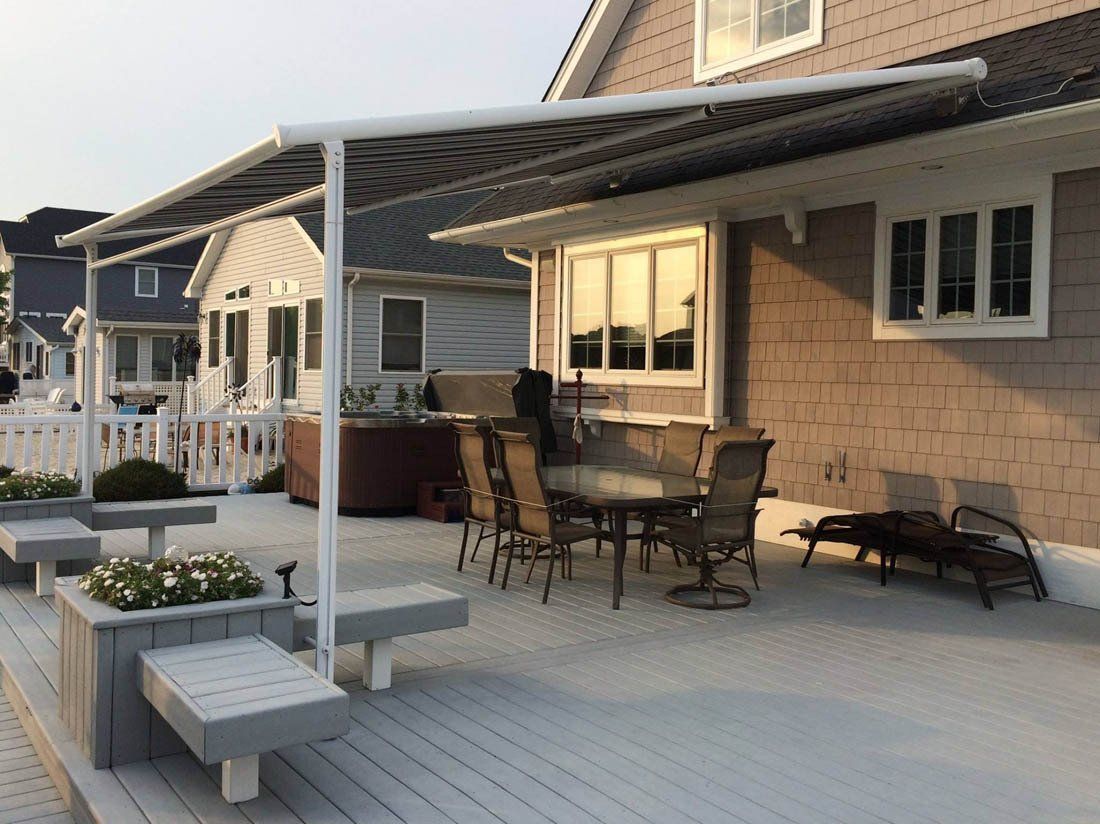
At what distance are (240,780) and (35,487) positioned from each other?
4.55m

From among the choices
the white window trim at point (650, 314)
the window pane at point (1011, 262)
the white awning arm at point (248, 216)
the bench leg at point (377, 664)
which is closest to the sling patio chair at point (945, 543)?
the window pane at point (1011, 262)

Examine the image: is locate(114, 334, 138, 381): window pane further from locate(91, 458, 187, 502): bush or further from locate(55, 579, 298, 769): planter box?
locate(55, 579, 298, 769): planter box

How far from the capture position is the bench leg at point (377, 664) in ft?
14.3

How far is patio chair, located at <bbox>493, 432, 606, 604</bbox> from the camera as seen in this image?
6066 mm

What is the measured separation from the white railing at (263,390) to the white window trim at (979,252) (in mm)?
12413

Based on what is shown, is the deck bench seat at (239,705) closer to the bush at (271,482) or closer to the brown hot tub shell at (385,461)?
the brown hot tub shell at (385,461)

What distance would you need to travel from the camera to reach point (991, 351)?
21.8ft

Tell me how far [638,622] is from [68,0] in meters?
11.1

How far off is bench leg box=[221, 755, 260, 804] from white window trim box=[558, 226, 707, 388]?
239 inches

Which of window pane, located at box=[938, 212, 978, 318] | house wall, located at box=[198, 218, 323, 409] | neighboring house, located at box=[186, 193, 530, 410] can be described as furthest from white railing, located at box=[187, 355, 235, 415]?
window pane, located at box=[938, 212, 978, 318]

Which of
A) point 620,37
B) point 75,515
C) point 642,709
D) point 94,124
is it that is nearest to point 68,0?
point 620,37

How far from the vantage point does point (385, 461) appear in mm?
9555

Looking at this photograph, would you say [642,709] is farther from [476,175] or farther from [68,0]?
[68,0]

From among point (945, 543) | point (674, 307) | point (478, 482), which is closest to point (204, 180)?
point (478, 482)
